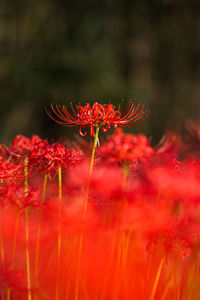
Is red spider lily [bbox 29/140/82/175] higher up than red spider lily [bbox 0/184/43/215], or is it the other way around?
red spider lily [bbox 29/140/82/175]

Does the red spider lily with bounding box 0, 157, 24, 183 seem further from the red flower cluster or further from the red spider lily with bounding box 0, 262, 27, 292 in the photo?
the red spider lily with bounding box 0, 262, 27, 292

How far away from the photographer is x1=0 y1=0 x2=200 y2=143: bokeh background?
4.17 metres

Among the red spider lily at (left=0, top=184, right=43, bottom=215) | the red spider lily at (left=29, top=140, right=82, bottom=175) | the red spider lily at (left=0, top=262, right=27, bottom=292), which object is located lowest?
the red spider lily at (left=0, top=262, right=27, bottom=292)

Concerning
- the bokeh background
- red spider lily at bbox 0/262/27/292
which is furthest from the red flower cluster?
the bokeh background

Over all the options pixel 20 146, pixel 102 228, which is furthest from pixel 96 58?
pixel 102 228

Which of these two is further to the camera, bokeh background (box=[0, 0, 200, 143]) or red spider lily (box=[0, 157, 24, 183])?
bokeh background (box=[0, 0, 200, 143])

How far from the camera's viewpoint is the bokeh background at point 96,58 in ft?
13.7

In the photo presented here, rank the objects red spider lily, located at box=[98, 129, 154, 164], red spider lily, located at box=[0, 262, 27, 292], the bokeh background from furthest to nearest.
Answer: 1. the bokeh background
2. red spider lily, located at box=[98, 129, 154, 164]
3. red spider lily, located at box=[0, 262, 27, 292]

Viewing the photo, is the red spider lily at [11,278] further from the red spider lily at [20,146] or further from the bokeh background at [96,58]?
the bokeh background at [96,58]

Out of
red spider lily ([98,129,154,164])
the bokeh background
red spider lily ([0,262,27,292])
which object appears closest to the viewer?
red spider lily ([0,262,27,292])

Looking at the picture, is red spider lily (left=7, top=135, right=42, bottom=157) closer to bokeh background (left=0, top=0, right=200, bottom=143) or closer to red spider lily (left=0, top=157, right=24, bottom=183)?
red spider lily (left=0, top=157, right=24, bottom=183)

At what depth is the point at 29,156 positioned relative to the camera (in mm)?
582

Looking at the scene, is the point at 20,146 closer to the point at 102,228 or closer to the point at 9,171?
the point at 9,171

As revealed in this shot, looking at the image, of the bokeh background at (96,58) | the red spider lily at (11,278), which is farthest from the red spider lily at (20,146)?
the bokeh background at (96,58)
